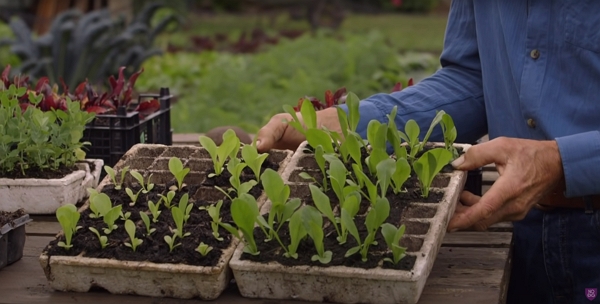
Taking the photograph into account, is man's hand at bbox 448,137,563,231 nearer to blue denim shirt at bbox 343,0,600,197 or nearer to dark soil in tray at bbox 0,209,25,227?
blue denim shirt at bbox 343,0,600,197

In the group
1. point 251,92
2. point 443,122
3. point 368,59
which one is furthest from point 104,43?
point 443,122

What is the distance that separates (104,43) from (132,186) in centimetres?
535

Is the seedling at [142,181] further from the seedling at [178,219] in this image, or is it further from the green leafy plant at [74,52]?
the green leafy plant at [74,52]

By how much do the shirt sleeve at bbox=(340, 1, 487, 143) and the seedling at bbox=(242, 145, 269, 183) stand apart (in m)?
0.48

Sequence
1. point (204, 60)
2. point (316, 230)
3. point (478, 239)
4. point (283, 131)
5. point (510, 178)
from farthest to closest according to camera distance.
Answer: point (204, 60) < point (283, 131) < point (478, 239) < point (510, 178) < point (316, 230)

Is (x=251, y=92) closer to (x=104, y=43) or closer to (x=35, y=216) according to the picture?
(x=104, y=43)

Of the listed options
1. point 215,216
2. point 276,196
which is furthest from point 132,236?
point 276,196

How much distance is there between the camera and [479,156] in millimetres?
1781

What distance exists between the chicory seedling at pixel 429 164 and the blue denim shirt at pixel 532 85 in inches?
10.3

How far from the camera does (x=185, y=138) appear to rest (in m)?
3.10

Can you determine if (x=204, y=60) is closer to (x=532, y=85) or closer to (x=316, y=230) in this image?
(x=532, y=85)

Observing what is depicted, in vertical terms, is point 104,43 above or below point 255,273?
below

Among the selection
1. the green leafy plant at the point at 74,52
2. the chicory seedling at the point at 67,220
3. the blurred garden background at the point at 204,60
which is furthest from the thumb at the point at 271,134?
the green leafy plant at the point at 74,52

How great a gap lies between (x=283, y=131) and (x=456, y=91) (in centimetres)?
48
